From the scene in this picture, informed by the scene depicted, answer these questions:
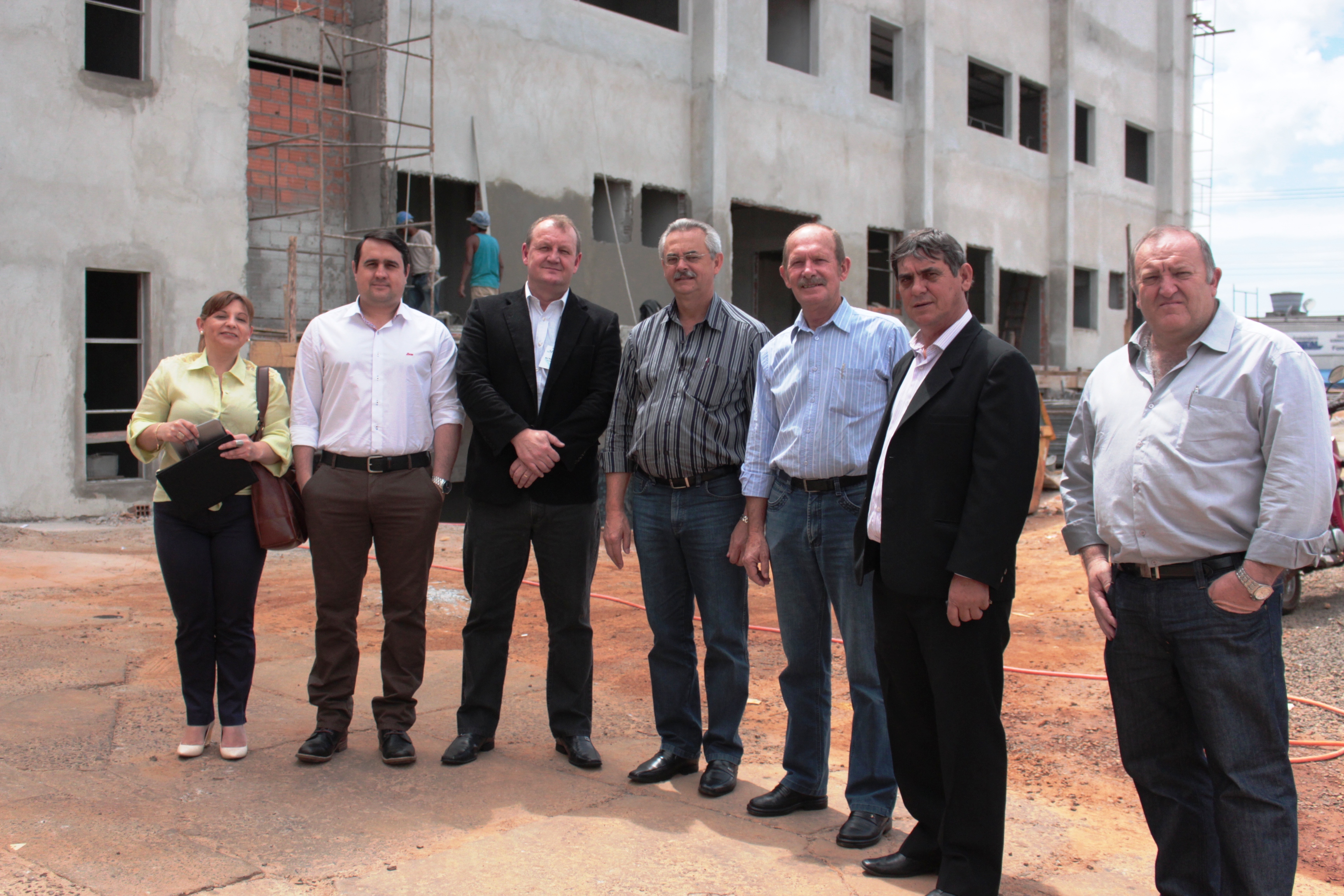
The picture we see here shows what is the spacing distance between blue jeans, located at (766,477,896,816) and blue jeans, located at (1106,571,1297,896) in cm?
83

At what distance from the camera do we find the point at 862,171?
21.0 meters

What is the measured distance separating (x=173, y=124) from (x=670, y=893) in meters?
11.9

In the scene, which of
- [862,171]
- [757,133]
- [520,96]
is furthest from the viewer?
[862,171]

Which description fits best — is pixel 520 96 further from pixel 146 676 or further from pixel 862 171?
pixel 146 676

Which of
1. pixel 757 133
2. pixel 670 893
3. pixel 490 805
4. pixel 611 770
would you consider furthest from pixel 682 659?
pixel 757 133

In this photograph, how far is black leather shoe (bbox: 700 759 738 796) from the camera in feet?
13.5

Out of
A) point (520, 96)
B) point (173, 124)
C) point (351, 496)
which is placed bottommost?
point (351, 496)

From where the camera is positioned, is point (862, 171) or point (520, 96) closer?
point (520, 96)

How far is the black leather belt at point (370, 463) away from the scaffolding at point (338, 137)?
9.32m

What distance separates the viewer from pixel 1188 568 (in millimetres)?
2938

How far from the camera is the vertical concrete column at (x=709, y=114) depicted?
57.9 ft

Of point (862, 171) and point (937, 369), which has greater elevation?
point (862, 171)

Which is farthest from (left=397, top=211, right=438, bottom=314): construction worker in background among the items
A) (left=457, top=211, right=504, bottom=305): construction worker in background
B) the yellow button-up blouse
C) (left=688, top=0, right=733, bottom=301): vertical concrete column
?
the yellow button-up blouse

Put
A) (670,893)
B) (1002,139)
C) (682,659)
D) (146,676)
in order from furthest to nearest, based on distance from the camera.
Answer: (1002,139) < (146,676) < (682,659) < (670,893)
